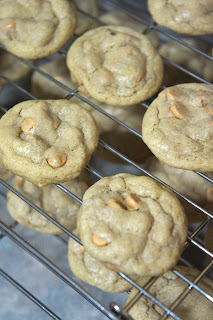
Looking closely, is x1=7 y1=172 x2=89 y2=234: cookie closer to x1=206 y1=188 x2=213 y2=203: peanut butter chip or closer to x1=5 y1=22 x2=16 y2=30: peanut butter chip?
x1=206 y1=188 x2=213 y2=203: peanut butter chip

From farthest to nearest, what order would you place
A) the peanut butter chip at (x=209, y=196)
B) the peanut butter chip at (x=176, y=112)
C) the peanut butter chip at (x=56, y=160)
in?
the peanut butter chip at (x=209, y=196)
the peanut butter chip at (x=176, y=112)
the peanut butter chip at (x=56, y=160)

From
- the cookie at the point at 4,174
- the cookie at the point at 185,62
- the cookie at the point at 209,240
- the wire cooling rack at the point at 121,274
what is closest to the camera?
the wire cooling rack at the point at 121,274

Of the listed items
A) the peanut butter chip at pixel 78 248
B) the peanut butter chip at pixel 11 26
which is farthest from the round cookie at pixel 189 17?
the peanut butter chip at pixel 78 248

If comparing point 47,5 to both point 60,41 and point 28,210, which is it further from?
point 28,210

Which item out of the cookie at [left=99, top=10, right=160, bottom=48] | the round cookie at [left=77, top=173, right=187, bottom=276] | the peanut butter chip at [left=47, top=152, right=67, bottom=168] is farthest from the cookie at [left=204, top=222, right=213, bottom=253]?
the cookie at [left=99, top=10, right=160, bottom=48]

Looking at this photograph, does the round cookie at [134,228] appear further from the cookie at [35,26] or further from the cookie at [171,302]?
the cookie at [35,26]

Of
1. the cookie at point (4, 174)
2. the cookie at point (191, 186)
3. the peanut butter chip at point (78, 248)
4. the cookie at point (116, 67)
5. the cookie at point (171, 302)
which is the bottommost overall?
the cookie at point (4, 174)

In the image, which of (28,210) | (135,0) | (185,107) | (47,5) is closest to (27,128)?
(28,210)
